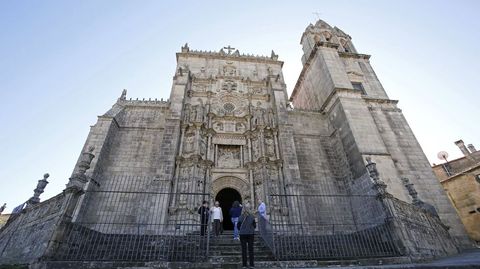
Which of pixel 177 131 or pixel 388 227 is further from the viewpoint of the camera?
pixel 177 131

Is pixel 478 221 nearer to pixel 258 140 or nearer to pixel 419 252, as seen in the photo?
pixel 419 252

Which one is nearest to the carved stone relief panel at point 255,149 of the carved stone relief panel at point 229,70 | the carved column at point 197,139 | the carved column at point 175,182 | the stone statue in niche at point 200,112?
the carved column at point 197,139

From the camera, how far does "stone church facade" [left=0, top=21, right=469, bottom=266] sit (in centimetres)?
1152

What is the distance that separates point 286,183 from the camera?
12.3m

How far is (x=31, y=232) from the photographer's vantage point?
21.9 feet

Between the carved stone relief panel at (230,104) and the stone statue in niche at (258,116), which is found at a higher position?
the carved stone relief panel at (230,104)

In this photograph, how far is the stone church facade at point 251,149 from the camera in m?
11.5

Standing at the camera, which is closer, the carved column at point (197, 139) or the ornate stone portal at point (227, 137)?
the ornate stone portal at point (227, 137)

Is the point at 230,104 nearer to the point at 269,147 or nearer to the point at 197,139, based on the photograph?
the point at 197,139

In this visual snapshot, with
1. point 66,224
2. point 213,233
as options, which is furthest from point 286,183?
point 66,224

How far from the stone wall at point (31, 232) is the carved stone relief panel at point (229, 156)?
8.18 m

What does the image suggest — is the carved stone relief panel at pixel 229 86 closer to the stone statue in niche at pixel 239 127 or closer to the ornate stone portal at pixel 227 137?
the ornate stone portal at pixel 227 137

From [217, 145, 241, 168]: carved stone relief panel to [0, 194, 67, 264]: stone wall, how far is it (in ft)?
26.8

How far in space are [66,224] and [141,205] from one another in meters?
5.52
